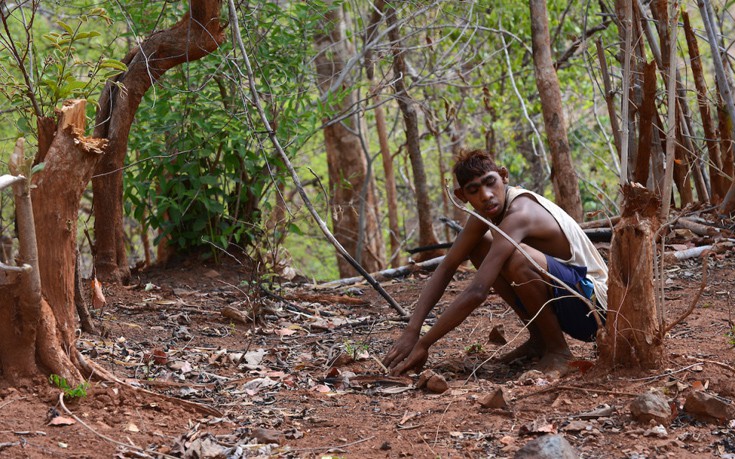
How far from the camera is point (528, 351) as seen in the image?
14.0 ft

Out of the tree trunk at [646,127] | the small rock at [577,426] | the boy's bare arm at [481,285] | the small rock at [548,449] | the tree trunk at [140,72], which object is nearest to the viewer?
the small rock at [548,449]

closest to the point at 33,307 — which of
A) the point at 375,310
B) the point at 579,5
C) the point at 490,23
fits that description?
the point at 375,310

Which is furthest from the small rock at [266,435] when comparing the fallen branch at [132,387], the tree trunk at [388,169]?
the tree trunk at [388,169]

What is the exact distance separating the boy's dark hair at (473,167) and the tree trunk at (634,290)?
0.93 meters

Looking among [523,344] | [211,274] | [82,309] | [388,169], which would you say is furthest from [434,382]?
[388,169]

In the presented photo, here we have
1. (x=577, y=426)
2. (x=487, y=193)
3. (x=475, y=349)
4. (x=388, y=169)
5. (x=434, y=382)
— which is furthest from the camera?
(x=388, y=169)

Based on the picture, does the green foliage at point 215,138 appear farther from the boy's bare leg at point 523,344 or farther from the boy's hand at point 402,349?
the boy's bare leg at point 523,344

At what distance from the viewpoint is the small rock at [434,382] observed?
3.69m

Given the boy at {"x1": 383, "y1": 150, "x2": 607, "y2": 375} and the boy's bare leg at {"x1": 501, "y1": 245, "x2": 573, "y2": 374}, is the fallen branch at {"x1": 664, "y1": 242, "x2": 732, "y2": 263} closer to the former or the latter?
the boy at {"x1": 383, "y1": 150, "x2": 607, "y2": 375}

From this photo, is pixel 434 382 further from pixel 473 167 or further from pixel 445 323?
pixel 473 167

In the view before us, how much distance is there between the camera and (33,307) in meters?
3.09

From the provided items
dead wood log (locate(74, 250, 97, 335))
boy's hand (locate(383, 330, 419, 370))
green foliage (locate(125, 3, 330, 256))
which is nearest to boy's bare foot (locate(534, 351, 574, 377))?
boy's hand (locate(383, 330, 419, 370))

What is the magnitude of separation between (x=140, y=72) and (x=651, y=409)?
364 centimetres

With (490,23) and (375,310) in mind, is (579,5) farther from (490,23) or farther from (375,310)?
(375,310)
